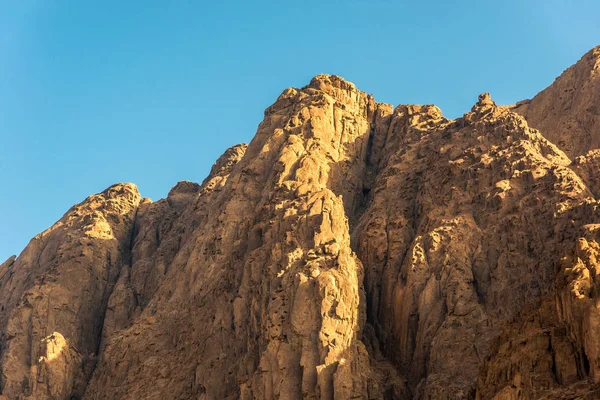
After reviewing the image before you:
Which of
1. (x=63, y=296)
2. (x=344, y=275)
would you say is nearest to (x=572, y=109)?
(x=344, y=275)

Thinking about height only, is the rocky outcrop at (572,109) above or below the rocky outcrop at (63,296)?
above

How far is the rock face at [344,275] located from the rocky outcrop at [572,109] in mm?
515

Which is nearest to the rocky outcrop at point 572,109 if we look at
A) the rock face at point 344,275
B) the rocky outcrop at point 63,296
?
the rock face at point 344,275

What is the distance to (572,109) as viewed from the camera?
10838cm

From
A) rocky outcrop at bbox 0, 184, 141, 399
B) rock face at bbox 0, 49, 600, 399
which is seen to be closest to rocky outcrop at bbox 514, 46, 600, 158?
rock face at bbox 0, 49, 600, 399

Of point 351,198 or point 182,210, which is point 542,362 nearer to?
point 351,198

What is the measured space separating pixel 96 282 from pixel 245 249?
22.0 meters

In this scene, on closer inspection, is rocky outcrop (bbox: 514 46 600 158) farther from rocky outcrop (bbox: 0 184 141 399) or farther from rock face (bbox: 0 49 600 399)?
rocky outcrop (bbox: 0 184 141 399)

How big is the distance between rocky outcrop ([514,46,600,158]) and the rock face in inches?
20.3

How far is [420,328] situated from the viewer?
82.6 meters

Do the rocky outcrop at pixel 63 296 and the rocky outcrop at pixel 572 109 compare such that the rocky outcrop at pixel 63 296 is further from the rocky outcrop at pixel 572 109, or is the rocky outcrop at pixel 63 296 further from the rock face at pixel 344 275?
the rocky outcrop at pixel 572 109

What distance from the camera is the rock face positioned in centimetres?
7588

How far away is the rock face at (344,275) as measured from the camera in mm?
75875

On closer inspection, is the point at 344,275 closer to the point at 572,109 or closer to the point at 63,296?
the point at 63,296
